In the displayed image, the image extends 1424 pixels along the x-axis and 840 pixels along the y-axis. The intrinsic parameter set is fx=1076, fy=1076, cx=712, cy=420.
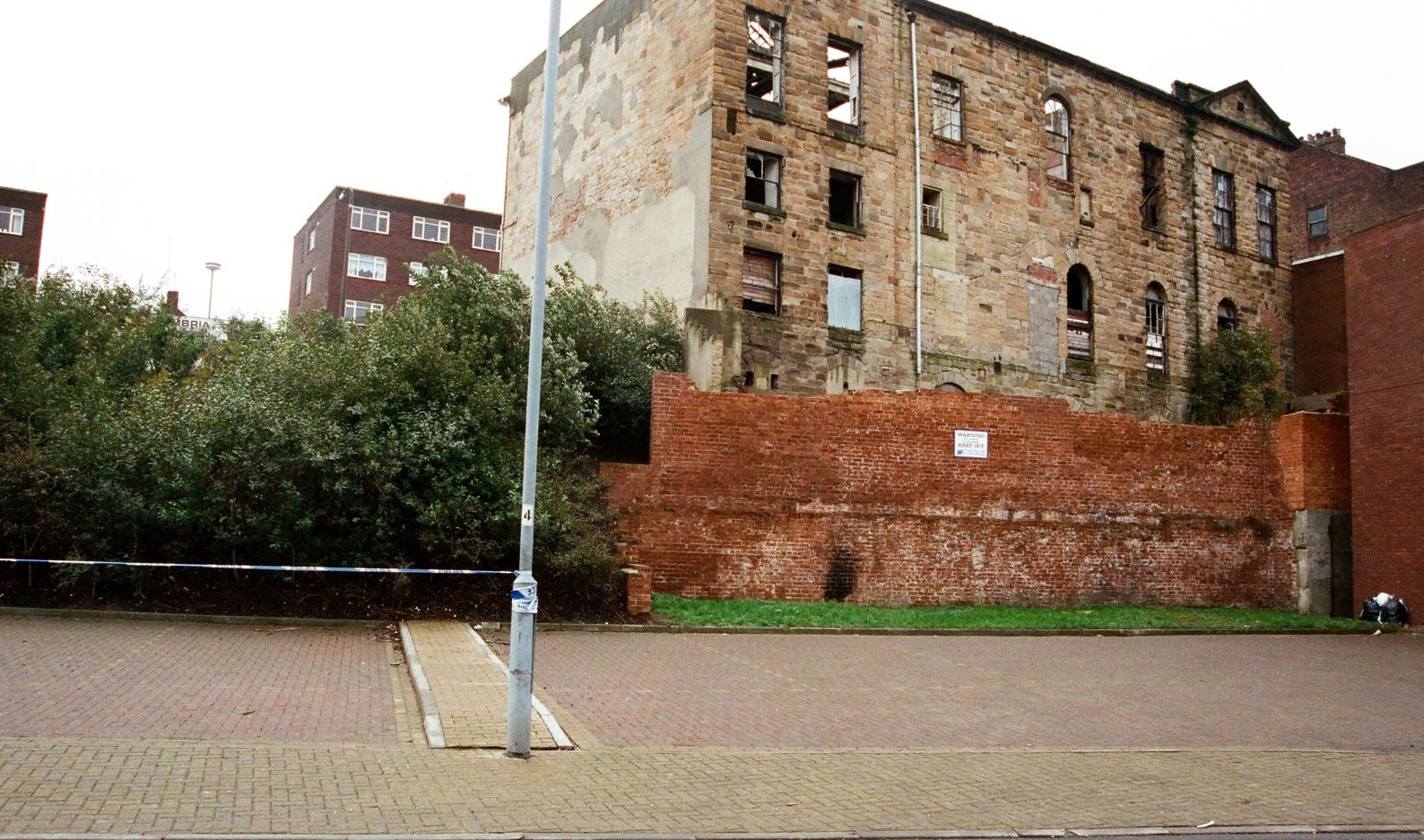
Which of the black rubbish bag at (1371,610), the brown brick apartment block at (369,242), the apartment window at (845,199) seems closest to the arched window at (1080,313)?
the apartment window at (845,199)

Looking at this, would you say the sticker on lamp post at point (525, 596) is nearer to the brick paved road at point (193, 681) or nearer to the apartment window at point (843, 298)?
the brick paved road at point (193, 681)

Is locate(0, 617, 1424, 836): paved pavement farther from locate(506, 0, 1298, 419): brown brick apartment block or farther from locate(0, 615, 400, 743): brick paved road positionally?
locate(506, 0, 1298, 419): brown brick apartment block

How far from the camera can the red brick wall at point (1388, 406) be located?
69.2 ft

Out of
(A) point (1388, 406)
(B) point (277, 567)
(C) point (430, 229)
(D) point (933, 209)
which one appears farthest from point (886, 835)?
(C) point (430, 229)

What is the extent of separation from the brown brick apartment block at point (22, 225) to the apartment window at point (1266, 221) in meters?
49.5

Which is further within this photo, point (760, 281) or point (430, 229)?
point (430, 229)

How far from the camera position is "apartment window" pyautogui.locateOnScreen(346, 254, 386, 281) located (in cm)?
5456

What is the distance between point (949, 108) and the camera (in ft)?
91.5

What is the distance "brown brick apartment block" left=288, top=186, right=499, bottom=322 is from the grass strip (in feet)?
130

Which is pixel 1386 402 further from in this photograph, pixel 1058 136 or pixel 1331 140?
pixel 1331 140

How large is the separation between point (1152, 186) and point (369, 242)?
38293mm

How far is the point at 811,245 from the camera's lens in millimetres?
25141

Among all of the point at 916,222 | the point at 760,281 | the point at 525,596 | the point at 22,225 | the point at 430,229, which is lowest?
the point at 525,596

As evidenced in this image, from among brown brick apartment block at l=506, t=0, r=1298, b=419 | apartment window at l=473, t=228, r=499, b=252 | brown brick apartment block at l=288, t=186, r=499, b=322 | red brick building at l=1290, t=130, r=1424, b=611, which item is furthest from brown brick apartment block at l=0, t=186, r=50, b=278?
red brick building at l=1290, t=130, r=1424, b=611
